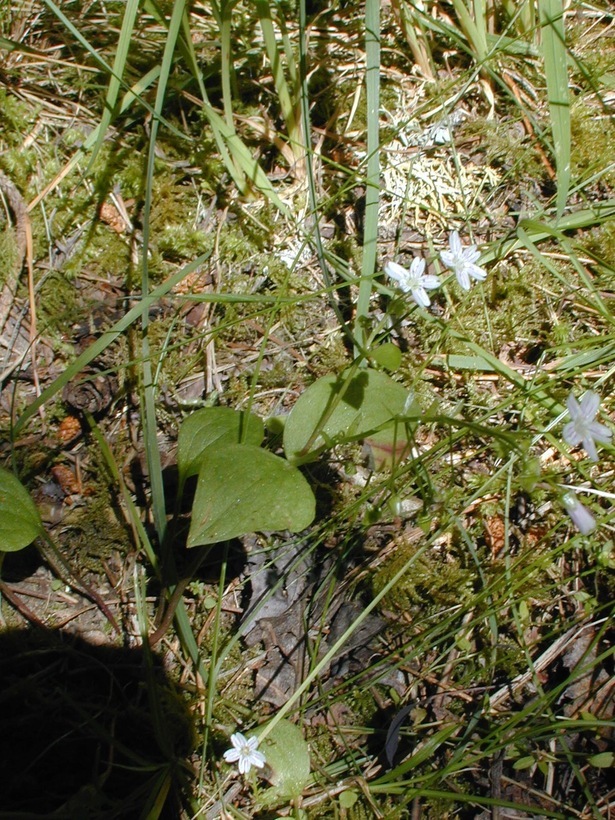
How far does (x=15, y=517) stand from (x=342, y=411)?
0.76 metres

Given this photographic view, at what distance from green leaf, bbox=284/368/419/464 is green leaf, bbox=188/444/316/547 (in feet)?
0.40

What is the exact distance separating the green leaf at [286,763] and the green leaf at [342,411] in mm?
639

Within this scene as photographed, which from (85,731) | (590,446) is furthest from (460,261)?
(85,731)

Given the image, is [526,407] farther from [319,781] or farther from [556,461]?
[319,781]

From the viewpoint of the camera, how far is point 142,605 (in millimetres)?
1674

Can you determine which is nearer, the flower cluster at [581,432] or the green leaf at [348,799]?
the flower cluster at [581,432]

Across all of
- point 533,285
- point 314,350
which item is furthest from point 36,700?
point 533,285

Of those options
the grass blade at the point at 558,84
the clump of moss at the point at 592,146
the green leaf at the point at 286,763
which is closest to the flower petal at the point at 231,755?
the green leaf at the point at 286,763

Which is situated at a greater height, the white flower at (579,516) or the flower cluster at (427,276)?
the flower cluster at (427,276)

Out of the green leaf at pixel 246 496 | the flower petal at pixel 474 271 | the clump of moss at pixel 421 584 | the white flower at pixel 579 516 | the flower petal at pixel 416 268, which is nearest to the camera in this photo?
the white flower at pixel 579 516

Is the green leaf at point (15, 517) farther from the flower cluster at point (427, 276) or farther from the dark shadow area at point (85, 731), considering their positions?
the flower cluster at point (427, 276)

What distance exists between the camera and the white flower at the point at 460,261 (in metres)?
1.48

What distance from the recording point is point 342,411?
1.49 meters

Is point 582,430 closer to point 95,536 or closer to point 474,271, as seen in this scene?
point 474,271
